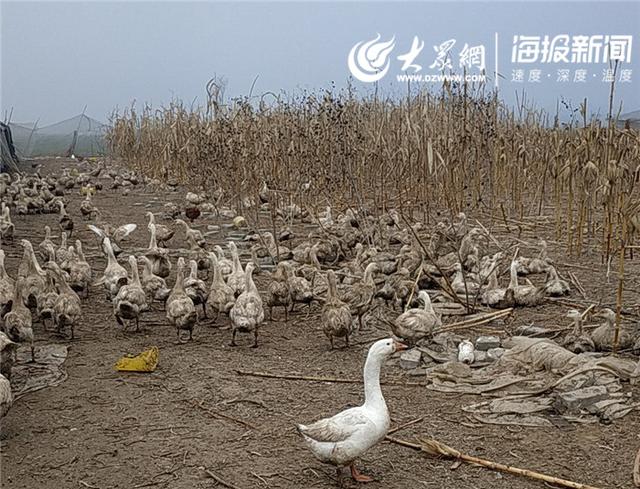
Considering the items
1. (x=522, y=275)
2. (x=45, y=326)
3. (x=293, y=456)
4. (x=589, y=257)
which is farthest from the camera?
(x=589, y=257)

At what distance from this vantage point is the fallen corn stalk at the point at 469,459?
3588mm

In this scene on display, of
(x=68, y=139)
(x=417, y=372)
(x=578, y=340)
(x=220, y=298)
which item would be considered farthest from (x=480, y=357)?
(x=68, y=139)

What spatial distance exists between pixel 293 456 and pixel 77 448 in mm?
1309

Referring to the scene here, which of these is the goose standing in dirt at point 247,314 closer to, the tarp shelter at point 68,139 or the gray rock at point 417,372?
the gray rock at point 417,372

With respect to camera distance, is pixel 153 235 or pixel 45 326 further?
pixel 153 235

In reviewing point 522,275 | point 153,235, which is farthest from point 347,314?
point 153,235

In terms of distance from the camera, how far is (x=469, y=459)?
389 cm

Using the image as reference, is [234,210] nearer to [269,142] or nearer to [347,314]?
[269,142]

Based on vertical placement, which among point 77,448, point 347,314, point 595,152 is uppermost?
point 595,152

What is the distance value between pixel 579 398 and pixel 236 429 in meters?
2.17

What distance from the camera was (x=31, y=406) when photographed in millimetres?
4785

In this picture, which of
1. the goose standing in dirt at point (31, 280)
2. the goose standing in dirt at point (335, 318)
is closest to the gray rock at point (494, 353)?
the goose standing in dirt at point (335, 318)

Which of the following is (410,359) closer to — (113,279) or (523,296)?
(523,296)

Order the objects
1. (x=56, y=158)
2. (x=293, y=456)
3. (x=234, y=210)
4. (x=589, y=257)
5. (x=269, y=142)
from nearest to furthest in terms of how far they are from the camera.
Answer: (x=293, y=456) → (x=589, y=257) → (x=269, y=142) → (x=234, y=210) → (x=56, y=158)
